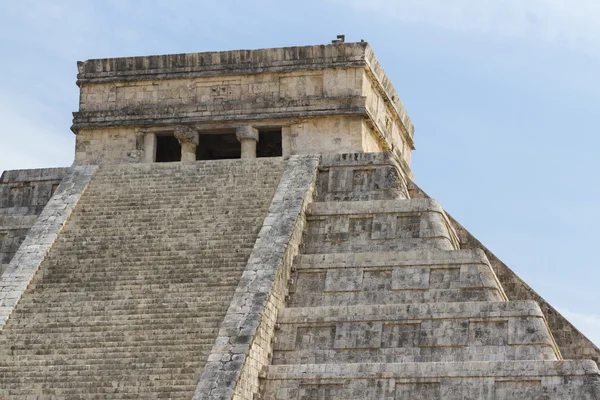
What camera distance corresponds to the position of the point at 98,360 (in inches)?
642

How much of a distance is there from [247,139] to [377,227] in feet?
12.2

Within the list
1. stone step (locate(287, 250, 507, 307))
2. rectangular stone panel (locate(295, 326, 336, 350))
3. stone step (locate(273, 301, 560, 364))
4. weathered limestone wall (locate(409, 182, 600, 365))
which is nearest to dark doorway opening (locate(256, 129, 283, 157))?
weathered limestone wall (locate(409, 182, 600, 365))

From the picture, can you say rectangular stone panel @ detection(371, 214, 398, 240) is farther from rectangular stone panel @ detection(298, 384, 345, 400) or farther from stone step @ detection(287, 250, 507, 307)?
rectangular stone panel @ detection(298, 384, 345, 400)

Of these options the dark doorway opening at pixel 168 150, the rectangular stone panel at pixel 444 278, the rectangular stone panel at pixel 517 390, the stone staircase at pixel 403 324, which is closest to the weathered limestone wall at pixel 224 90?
the dark doorway opening at pixel 168 150

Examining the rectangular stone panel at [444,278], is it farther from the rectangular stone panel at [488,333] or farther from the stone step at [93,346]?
the stone step at [93,346]

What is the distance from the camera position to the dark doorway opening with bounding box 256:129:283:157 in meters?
23.0

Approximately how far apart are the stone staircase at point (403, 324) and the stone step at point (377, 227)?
0.06ft

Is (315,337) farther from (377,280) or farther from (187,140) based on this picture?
(187,140)

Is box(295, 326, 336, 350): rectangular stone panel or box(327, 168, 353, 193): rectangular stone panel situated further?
box(327, 168, 353, 193): rectangular stone panel

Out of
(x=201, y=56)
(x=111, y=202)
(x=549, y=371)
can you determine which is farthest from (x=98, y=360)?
(x=201, y=56)

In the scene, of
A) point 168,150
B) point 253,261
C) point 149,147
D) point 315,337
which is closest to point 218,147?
point 168,150

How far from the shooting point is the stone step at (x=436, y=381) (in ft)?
50.2

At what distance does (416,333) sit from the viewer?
16516mm

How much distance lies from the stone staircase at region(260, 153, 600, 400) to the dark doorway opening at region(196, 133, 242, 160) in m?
4.62
